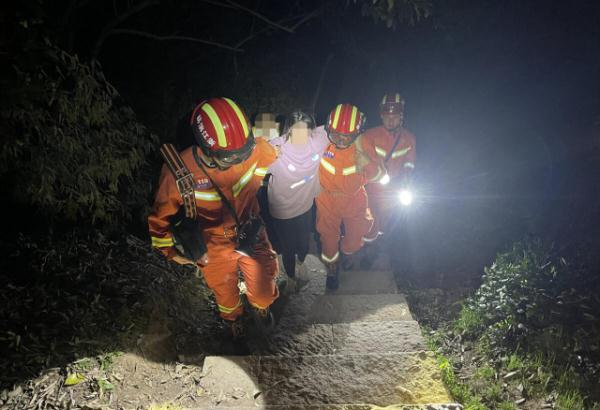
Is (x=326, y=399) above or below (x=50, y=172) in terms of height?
below

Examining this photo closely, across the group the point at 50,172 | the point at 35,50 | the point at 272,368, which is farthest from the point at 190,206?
the point at 35,50

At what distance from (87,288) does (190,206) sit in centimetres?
173

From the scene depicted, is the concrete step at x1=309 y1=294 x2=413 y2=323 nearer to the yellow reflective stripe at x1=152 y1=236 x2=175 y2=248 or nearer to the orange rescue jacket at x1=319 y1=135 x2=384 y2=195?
the orange rescue jacket at x1=319 y1=135 x2=384 y2=195

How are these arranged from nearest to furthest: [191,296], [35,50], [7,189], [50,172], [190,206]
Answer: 1. [190,206]
2. [35,50]
3. [50,172]
4. [7,189]
5. [191,296]

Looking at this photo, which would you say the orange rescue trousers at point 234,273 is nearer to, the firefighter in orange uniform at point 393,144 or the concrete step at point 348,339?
the concrete step at point 348,339

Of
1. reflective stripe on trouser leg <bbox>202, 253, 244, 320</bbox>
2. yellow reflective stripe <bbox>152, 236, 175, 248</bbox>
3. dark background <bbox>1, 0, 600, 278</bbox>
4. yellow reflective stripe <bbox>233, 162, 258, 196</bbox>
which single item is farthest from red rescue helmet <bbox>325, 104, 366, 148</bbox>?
yellow reflective stripe <bbox>152, 236, 175, 248</bbox>

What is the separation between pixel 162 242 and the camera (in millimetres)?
3293

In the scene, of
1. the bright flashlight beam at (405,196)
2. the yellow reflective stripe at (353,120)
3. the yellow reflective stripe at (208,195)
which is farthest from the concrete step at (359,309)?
the yellow reflective stripe at (353,120)

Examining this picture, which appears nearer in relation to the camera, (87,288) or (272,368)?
(272,368)

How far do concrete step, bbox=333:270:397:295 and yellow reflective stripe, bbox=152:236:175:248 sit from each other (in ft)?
8.09

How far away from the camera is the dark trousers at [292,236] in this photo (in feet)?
15.3

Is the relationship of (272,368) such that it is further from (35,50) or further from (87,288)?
(35,50)

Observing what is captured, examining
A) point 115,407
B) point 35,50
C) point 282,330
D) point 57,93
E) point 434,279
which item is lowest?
point 115,407

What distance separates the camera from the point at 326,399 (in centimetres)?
301
